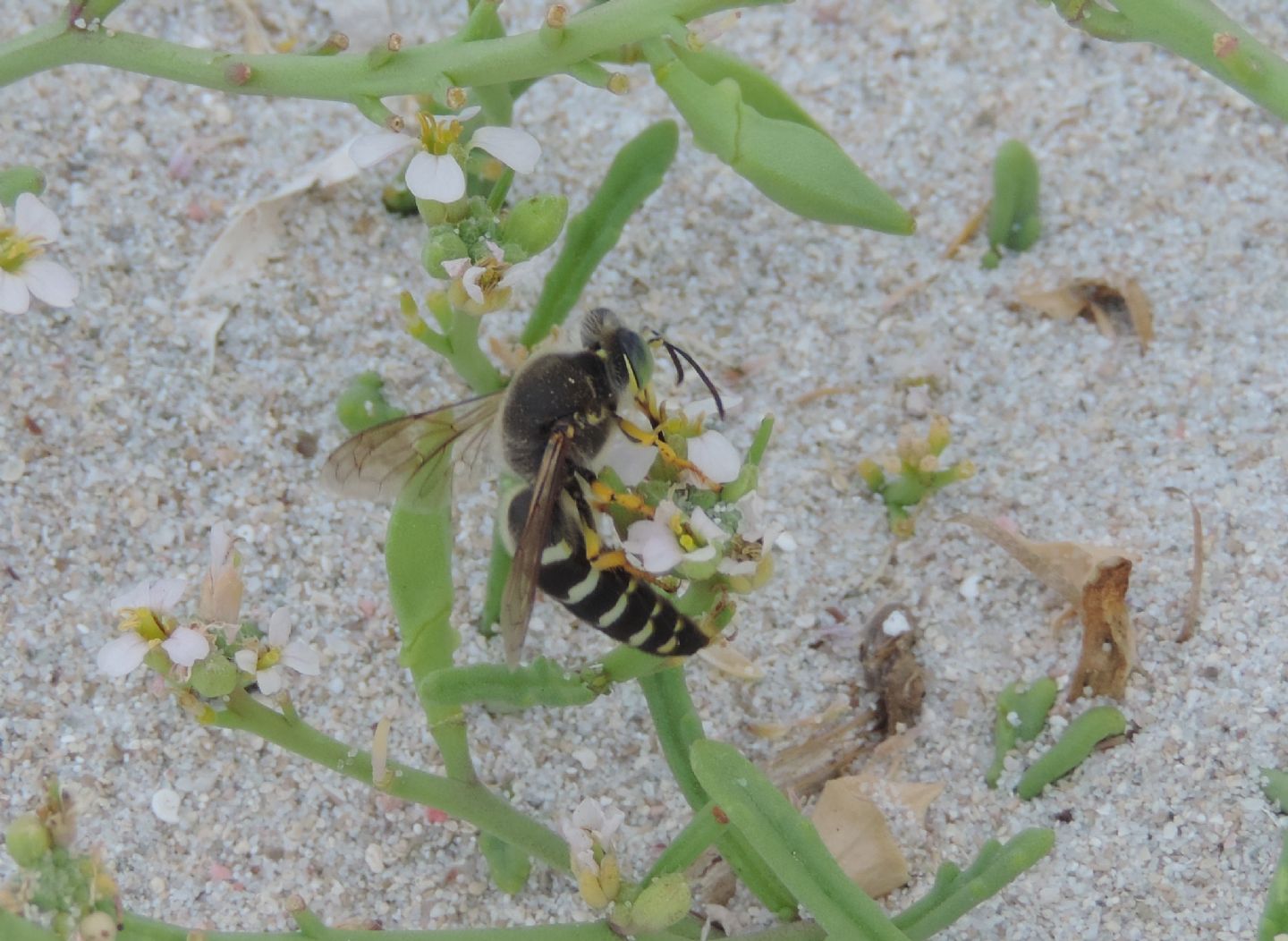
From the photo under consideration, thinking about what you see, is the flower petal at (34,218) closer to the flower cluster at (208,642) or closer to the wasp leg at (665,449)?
the flower cluster at (208,642)

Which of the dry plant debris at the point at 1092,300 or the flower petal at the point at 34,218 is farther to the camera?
the dry plant debris at the point at 1092,300

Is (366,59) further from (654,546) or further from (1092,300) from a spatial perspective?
(1092,300)

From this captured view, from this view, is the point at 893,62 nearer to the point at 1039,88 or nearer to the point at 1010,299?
the point at 1039,88

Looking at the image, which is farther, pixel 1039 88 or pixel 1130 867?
pixel 1039 88

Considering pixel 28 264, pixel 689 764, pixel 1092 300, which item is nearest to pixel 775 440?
pixel 1092 300

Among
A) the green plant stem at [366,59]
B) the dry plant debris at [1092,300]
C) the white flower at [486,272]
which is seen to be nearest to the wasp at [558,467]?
the white flower at [486,272]

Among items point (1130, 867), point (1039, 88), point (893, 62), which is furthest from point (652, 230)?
point (1130, 867)
